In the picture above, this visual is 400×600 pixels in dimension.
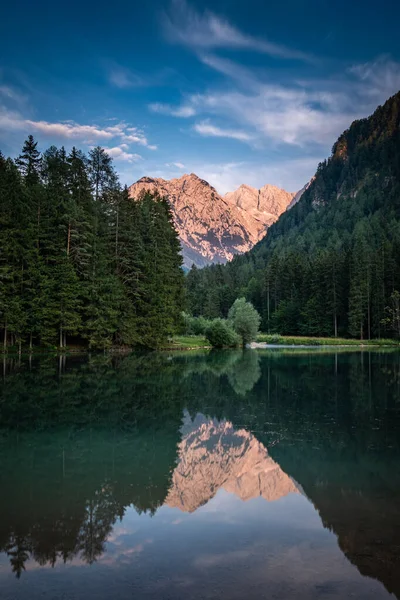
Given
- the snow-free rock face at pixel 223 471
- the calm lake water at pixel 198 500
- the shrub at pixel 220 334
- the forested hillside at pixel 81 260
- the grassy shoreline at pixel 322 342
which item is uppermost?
the forested hillside at pixel 81 260

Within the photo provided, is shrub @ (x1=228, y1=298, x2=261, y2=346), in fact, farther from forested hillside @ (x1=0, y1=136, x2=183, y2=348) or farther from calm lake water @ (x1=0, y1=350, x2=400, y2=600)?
calm lake water @ (x1=0, y1=350, x2=400, y2=600)

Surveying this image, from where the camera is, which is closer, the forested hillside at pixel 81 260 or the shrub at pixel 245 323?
the forested hillside at pixel 81 260

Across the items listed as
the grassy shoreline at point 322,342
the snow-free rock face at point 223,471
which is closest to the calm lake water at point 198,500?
the snow-free rock face at point 223,471

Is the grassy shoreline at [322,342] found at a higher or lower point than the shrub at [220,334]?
lower

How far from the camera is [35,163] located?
66.4 m

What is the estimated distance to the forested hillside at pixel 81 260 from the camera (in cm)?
4659

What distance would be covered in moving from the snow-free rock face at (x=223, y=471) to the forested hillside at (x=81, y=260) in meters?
33.8

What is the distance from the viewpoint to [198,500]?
9.58m

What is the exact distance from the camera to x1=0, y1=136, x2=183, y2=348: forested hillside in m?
46.6

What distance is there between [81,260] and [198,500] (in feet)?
144

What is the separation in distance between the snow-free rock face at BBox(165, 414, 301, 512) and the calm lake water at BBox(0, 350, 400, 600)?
47 millimetres

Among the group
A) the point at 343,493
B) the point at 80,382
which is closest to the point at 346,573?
the point at 343,493

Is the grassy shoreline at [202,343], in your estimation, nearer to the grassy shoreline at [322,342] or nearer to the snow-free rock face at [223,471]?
the grassy shoreline at [322,342]

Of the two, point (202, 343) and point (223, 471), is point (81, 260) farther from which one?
point (223, 471)
